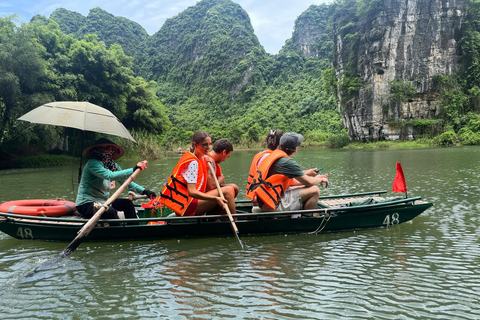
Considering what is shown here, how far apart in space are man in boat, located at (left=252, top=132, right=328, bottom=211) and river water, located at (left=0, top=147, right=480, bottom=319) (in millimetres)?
548

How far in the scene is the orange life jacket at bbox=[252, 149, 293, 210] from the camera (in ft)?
18.3

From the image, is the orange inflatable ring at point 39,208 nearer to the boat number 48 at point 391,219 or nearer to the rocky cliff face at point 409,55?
the boat number 48 at point 391,219

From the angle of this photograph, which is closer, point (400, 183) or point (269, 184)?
point (269, 184)

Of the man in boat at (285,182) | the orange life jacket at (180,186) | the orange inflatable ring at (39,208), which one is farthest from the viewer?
the orange inflatable ring at (39,208)

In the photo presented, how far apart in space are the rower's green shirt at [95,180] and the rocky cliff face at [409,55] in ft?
138

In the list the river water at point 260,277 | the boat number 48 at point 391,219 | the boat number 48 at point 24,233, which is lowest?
the river water at point 260,277

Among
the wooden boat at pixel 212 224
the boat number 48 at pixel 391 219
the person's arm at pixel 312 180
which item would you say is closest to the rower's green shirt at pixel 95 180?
the wooden boat at pixel 212 224

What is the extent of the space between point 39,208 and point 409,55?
44.7 meters

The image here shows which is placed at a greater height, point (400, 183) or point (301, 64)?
point (301, 64)

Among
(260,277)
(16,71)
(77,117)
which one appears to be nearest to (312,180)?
(260,277)

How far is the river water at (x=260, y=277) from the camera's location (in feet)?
11.2

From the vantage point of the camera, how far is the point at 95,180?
18.1 feet

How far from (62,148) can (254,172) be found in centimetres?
2400

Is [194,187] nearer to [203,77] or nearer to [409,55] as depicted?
[409,55]
